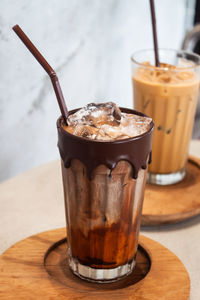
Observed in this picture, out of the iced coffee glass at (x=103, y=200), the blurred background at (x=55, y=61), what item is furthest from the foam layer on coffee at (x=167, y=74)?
the blurred background at (x=55, y=61)

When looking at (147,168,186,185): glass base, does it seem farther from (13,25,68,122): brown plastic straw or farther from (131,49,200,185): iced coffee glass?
(13,25,68,122): brown plastic straw

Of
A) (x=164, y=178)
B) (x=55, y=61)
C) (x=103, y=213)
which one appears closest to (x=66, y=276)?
(x=103, y=213)

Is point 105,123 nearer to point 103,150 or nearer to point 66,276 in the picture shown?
point 103,150

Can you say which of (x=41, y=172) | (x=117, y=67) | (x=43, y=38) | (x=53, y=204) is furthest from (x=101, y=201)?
(x=117, y=67)

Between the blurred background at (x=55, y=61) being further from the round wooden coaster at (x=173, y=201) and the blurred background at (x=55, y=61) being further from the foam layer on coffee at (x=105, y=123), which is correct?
the foam layer on coffee at (x=105, y=123)

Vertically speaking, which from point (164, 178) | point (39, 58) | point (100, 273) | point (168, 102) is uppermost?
point (39, 58)

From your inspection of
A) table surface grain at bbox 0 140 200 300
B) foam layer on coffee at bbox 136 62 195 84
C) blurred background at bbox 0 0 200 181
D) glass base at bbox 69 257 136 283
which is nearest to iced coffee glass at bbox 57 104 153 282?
glass base at bbox 69 257 136 283
